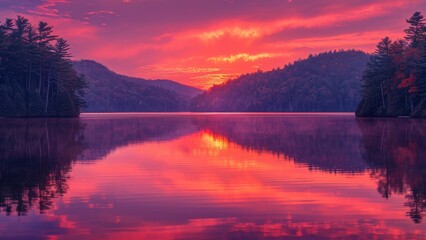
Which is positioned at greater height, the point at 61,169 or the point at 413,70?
the point at 413,70

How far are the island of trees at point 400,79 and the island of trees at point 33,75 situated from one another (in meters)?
68.5

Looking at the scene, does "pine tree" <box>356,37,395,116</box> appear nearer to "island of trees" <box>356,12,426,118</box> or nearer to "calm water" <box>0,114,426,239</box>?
"island of trees" <box>356,12,426,118</box>

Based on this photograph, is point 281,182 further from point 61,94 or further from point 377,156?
point 61,94

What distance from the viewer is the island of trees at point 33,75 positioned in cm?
10450

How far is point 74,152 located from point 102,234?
19.6 m

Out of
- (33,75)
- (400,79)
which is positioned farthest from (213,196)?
(33,75)

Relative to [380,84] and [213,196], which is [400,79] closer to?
[380,84]

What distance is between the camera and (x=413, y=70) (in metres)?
98.1

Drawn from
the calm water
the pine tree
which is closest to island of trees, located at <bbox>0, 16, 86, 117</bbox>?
the pine tree

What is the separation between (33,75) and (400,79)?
280 ft

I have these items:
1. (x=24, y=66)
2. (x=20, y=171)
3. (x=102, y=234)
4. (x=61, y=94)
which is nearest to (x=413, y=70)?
(x=61, y=94)

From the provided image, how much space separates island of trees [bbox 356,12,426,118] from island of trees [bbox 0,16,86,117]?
2696 inches

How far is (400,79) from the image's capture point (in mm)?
106312

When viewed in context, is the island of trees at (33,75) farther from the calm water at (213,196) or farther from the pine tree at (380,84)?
the calm water at (213,196)
